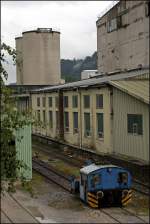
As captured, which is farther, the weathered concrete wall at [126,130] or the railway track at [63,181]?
the weathered concrete wall at [126,130]

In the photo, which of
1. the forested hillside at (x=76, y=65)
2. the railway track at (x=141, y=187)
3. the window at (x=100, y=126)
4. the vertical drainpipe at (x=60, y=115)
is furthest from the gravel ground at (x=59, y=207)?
the forested hillside at (x=76, y=65)

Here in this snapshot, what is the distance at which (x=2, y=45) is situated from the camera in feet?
40.5

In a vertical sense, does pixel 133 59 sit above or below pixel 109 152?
above

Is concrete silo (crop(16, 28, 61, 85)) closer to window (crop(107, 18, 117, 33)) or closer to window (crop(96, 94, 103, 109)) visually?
window (crop(107, 18, 117, 33))

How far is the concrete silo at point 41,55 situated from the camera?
217 feet

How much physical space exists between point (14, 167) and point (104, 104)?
18.5 metres

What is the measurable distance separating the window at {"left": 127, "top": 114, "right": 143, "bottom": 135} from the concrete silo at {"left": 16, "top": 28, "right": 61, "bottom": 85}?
135 ft

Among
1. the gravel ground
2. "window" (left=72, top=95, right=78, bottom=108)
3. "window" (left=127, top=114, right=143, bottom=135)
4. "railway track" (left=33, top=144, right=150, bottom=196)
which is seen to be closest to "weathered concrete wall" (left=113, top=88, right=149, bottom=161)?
"window" (left=127, top=114, right=143, bottom=135)

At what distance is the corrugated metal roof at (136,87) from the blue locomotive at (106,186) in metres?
6.51

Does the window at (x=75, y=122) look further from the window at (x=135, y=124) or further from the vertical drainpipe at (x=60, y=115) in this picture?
the window at (x=135, y=124)

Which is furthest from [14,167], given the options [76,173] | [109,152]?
[109,152]

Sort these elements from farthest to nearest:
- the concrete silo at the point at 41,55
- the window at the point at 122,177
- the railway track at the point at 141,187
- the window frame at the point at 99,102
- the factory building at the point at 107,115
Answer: the concrete silo at the point at 41,55
the window frame at the point at 99,102
the factory building at the point at 107,115
the railway track at the point at 141,187
the window at the point at 122,177

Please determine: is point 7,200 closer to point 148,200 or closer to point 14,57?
point 148,200

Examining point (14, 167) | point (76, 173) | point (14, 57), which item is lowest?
point (76, 173)
